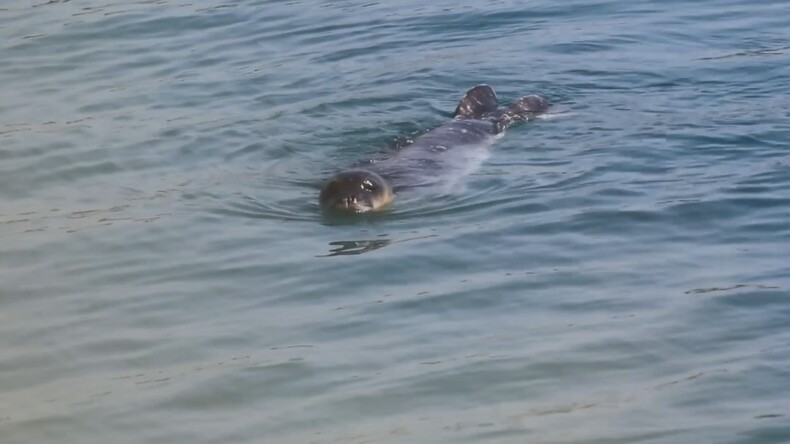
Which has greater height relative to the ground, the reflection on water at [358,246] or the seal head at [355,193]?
the seal head at [355,193]

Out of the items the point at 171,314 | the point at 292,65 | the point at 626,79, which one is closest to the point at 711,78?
the point at 626,79

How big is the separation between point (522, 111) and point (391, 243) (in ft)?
10.7

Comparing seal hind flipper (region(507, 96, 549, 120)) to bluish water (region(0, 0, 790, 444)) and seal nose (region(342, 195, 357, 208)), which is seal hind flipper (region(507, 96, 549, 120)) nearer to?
bluish water (region(0, 0, 790, 444))

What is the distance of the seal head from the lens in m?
8.92

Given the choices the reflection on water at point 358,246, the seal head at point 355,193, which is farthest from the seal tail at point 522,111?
the reflection on water at point 358,246

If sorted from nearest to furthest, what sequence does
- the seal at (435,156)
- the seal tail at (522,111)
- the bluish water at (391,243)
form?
1. the bluish water at (391,243)
2. the seal at (435,156)
3. the seal tail at (522,111)

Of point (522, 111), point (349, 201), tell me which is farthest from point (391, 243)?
point (522, 111)

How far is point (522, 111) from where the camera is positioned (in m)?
11.4

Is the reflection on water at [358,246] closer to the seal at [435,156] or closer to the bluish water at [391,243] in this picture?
the bluish water at [391,243]

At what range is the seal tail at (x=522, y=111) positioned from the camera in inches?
444

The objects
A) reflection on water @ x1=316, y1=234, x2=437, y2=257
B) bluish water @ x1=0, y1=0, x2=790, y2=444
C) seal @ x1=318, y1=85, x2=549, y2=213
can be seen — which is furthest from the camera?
seal @ x1=318, y1=85, x2=549, y2=213

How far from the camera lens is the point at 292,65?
13.3 meters

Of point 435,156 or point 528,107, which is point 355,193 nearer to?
point 435,156

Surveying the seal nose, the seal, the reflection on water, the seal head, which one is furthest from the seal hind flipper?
the reflection on water
